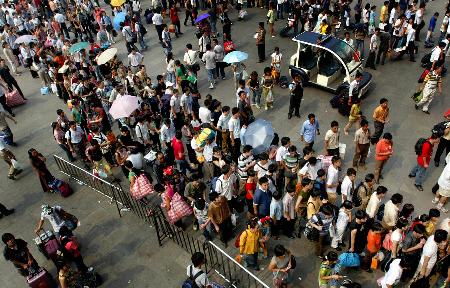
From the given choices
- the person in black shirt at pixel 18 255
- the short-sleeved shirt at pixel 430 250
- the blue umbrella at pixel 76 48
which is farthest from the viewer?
the blue umbrella at pixel 76 48

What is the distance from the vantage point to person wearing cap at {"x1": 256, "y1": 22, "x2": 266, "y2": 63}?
16.1 m

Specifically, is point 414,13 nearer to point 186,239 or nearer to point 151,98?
point 151,98

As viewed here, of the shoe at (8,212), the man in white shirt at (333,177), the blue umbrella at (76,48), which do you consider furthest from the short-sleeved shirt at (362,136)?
the blue umbrella at (76,48)

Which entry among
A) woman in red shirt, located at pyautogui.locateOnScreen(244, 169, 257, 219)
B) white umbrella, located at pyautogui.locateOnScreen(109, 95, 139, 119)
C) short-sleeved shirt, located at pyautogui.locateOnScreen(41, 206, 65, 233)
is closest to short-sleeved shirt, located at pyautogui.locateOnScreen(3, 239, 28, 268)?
short-sleeved shirt, located at pyautogui.locateOnScreen(41, 206, 65, 233)

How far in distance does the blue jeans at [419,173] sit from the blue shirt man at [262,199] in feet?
13.8

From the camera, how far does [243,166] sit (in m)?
9.94

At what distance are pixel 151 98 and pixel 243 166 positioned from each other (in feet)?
16.0

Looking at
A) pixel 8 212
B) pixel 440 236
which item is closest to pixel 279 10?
pixel 8 212

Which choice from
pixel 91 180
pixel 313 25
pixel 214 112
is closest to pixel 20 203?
pixel 91 180

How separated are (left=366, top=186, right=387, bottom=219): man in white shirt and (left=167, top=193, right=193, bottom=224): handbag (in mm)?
4071

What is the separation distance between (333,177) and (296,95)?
4390 millimetres

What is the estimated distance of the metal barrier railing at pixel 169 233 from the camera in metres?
8.76

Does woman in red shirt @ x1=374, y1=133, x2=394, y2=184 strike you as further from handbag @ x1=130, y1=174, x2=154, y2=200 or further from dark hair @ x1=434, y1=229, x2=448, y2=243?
handbag @ x1=130, y1=174, x2=154, y2=200

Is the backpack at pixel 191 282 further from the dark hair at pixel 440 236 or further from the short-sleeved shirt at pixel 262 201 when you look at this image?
the dark hair at pixel 440 236
